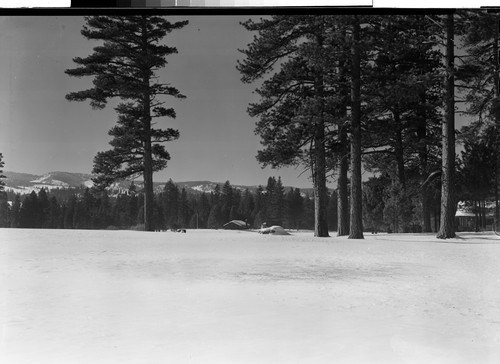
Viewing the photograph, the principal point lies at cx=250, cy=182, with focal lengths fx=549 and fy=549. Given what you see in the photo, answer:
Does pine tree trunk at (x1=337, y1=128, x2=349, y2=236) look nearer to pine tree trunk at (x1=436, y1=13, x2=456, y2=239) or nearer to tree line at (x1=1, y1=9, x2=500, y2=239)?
tree line at (x1=1, y1=9, x2=500, y2=239)

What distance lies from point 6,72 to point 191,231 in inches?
87.5

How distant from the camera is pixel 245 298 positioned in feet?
15.6

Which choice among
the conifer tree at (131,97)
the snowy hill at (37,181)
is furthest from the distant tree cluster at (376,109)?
the snowy hill at (37,181)

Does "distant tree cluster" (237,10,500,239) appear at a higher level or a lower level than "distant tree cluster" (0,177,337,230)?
higher

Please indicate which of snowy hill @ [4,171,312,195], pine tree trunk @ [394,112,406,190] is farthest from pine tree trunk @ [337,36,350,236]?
snowy hill @ [4,171,312,195]

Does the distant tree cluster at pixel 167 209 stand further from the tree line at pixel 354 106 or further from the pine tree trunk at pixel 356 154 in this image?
the pine tree trunk at pixel 356 154

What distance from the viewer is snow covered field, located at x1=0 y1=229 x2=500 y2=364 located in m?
4.40

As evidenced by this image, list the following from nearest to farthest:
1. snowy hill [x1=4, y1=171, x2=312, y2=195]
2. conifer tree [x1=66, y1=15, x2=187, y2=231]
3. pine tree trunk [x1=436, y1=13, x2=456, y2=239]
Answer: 1. snowy hill [x1=4, y1=171, x2=312, y2=195]
2. conifer tree [x1=66, y1=15, x2=187, y2=231]
3. pine tree trunk [x1=436, y1=13, x2=456, y2=239]

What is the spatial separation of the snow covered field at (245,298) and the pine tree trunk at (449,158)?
0.53 ft

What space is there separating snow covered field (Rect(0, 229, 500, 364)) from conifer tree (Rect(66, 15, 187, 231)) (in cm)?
59

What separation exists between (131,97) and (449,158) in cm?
313

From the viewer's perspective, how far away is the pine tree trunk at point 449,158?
17.4ft

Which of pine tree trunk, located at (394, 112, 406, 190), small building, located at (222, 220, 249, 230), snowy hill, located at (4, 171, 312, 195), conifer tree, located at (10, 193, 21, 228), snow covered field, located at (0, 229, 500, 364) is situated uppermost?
pine tree trunk, located at (394, 112, 406, 190)

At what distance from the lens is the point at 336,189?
539 cm
